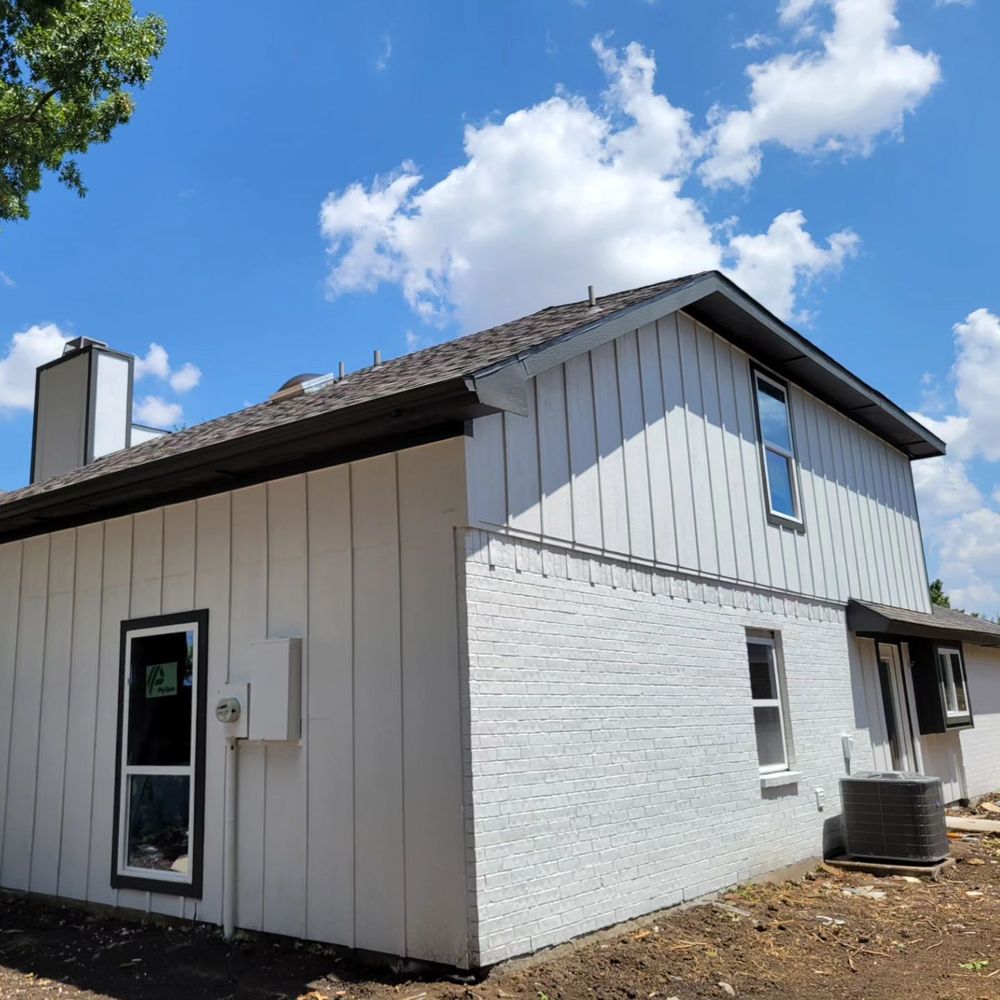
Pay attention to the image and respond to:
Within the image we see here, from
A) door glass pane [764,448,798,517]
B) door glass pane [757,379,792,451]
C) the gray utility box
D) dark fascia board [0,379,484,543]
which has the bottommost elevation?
the gray utility box

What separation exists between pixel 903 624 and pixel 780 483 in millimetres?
2560

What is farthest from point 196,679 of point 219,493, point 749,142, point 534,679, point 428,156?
point 749,142

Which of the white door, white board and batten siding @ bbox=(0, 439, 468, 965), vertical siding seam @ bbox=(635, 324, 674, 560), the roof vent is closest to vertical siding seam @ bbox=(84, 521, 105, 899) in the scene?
white board and batten siding @ bbox=(0, 439, 468, 965)

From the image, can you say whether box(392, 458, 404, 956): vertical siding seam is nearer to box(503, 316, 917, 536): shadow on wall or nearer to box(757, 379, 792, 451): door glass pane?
box(503, 316, 917, 536): shadow on wall

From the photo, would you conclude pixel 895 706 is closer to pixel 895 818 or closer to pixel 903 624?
pixel 903 624

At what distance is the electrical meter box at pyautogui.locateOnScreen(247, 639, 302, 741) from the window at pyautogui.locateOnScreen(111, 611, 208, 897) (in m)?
0.77

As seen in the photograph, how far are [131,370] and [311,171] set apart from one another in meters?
3.72

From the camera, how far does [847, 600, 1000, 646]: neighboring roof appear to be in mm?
10672

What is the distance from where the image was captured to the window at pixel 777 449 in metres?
9.83

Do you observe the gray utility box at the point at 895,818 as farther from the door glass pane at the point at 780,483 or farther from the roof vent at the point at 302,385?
the roof vent at the point at 302,385

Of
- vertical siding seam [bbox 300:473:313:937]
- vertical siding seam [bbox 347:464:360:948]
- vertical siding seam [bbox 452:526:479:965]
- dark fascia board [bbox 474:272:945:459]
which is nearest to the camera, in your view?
vertical siding seam [bbox 452:526:479:965]

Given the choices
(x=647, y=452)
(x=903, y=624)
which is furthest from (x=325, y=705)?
(x=903, y=624)

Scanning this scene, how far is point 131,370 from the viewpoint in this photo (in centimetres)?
1248

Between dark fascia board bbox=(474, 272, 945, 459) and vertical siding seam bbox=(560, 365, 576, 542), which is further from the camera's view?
vertical siding seam bbox=(560, 365, 576, 542)
